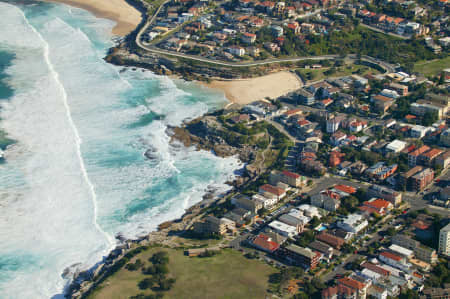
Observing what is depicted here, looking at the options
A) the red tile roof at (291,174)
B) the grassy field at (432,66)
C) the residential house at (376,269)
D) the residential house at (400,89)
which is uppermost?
the grassy field at (432,66)

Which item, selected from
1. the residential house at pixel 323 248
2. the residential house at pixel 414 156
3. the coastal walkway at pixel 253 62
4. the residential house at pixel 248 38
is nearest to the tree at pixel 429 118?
the residential house at pixel 414 156

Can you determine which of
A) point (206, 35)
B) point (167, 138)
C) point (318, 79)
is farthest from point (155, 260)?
point (206, 35)

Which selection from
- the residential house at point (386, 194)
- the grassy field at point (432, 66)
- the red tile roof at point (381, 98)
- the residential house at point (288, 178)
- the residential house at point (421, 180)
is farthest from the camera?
the grassy field at point (432, 66)

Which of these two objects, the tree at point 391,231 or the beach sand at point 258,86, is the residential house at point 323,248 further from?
the beach sand at point 258,86

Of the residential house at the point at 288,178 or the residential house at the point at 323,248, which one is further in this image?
the residential house at the point at 288,178

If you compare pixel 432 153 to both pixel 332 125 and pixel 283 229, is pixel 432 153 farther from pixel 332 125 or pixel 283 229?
pixel 283 229

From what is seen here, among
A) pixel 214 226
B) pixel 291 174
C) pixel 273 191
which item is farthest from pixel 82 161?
pixel 291 174
